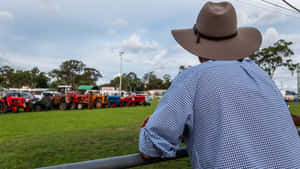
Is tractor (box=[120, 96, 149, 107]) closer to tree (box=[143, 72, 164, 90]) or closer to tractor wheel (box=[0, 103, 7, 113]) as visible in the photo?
tractor wheel (box=[0, 103, 7, 113])

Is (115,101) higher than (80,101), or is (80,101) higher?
(80,101)

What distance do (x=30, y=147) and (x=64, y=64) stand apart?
7289 centimetres

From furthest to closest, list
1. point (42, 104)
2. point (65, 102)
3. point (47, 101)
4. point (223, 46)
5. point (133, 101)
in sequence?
1. point (133, 101)
2. point (65, 102)
3. point (47, 101)
4. point (42, 104)
5. point (223, 46)

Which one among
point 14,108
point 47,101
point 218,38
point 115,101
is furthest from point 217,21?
point 115,101

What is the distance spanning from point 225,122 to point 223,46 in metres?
0.45

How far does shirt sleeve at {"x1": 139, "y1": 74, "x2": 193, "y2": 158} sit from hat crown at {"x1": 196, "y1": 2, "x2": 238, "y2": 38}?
36 centimetres

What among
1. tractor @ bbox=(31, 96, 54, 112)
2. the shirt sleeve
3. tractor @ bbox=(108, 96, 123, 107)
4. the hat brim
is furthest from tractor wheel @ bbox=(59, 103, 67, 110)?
the shirt sleeve

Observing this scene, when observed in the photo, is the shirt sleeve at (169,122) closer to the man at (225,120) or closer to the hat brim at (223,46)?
the man at (225,120)

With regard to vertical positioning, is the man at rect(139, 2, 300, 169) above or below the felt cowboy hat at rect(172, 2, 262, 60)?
below

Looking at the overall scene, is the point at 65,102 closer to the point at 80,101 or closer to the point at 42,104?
the point at 80,101

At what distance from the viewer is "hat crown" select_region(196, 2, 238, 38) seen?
1324 mm

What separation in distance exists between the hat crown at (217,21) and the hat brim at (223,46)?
0.14ft

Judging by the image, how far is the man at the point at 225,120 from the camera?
3.52 ft

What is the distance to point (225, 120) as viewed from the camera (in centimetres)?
109
